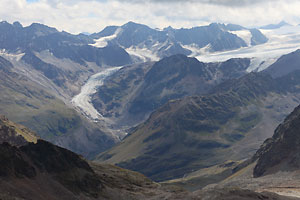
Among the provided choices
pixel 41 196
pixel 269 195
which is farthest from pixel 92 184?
pixel 269 195

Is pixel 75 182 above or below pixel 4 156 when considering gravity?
below

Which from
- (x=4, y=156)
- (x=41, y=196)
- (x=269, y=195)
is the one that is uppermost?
(x=4, y=156)

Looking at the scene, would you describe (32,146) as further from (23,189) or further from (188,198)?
(188,198)

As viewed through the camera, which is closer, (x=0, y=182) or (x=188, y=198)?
(x=0, y=182)

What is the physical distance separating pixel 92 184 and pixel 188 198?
126 ft

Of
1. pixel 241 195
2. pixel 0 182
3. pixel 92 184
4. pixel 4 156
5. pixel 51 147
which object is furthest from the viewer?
pixel 51 147

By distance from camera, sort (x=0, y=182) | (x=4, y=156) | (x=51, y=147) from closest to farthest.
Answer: (x=0, y=182)
(x=4, y=156)
(x=51, y=147)

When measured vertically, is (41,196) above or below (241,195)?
above

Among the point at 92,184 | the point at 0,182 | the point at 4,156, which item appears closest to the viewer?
the point at 0,182

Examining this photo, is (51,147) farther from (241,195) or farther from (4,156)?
(241,195)

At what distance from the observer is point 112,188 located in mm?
182125

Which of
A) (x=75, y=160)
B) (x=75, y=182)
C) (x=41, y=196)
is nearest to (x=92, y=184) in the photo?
(x=75, y=182)

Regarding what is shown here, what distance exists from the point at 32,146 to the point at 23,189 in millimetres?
49058

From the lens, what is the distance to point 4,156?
150 m
